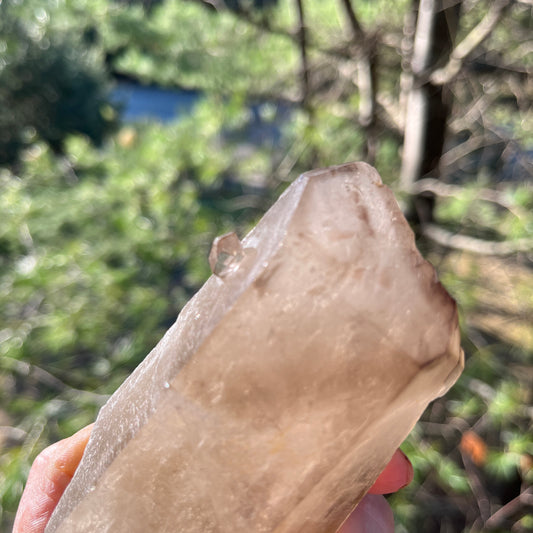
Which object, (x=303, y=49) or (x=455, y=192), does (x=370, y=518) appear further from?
(x=303, y=49)

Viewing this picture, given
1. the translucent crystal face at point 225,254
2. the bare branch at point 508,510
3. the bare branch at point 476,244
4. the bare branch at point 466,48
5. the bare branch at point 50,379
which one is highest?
the translucent crystal face at point 225,254

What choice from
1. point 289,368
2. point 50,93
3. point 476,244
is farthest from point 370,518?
point 50,93

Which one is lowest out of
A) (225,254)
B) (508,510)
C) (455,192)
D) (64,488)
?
(508,510)

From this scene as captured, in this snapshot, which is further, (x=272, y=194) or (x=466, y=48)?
(x=272, y=194)

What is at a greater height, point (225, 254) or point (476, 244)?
point (225, 254)

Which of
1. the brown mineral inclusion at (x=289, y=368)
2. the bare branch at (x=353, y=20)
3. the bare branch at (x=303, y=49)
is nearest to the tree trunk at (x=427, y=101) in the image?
the bare branch at (x=353, y=20)

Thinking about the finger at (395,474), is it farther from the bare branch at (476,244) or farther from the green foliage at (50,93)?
the green foliage at (50,93)
